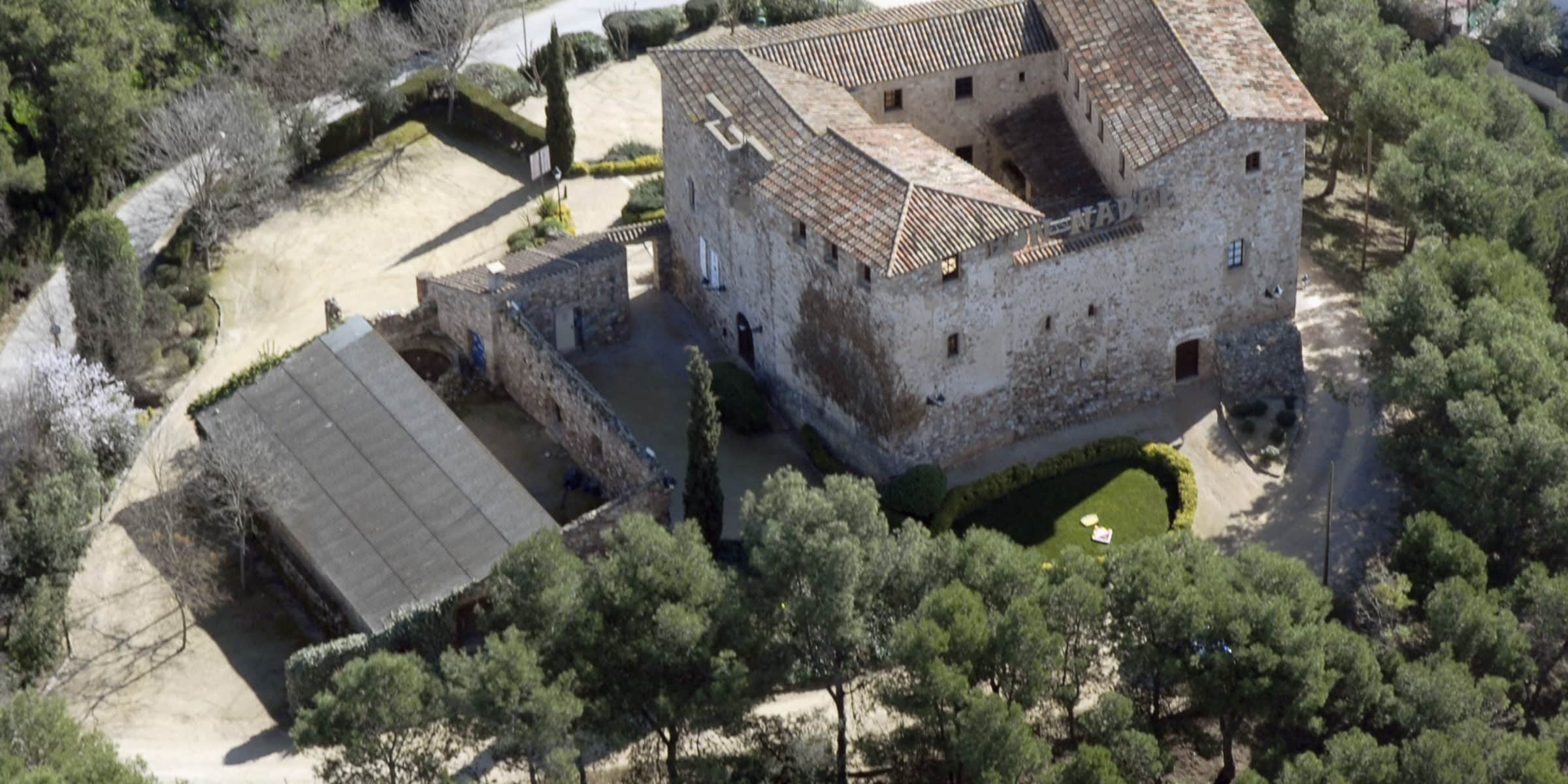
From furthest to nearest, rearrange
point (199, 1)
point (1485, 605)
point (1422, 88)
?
point (199, 1) < point (1422, 88) < point (1485, 605)

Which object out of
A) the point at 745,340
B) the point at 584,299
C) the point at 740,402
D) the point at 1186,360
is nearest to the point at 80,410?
the point at 584,299

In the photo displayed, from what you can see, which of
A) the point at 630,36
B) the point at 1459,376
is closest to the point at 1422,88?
the point at 1459,376

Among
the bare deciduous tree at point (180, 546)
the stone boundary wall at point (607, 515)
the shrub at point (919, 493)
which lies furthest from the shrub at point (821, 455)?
the bare deciduous tree at point (180, 546)

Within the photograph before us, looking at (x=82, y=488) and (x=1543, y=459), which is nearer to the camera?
(x=1543, y=459)

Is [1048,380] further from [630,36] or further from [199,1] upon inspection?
[199,1]

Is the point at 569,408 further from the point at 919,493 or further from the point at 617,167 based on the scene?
the point at 617,167

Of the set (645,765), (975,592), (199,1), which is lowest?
(645,765)

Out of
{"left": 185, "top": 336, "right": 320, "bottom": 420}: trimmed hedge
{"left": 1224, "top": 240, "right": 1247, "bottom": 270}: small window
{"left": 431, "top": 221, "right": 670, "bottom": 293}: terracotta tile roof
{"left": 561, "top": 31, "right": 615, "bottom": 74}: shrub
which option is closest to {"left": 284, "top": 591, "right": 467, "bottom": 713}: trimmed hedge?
{"left": 185, "top": 336, "right": 320, "bottom": 420}: trimmed hedge
